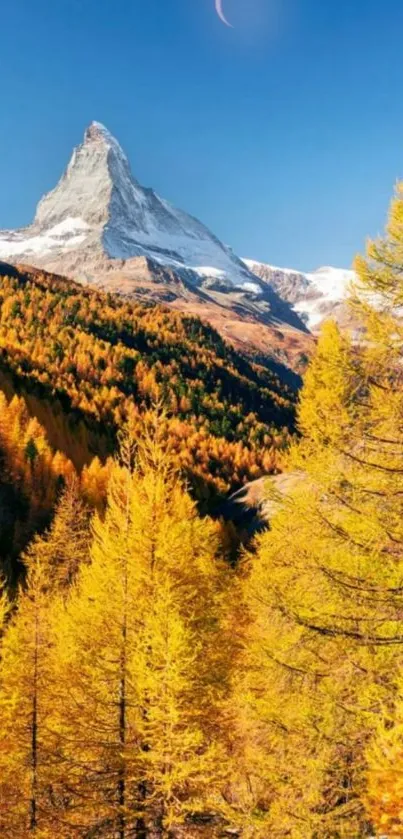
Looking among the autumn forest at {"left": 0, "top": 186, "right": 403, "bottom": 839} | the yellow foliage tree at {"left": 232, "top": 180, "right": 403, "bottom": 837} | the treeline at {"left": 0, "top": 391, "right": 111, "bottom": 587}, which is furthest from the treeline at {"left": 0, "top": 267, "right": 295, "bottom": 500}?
the yellow foliage tree at {"left": 232, "top": 180, "right": 403, "bottom": 837}

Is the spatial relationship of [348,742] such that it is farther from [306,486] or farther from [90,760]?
[90,760]

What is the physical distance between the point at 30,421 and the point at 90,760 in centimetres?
6776

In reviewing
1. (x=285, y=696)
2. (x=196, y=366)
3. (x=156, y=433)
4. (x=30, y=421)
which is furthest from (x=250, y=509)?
(x=196, y=366)

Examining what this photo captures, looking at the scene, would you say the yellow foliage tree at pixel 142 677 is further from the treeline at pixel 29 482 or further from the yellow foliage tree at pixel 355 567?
the treeline at pixel 29 482

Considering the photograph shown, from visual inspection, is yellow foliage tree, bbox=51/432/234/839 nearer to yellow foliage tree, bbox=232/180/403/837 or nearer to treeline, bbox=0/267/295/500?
yellow foliage tree, bbox=232/180/403/837

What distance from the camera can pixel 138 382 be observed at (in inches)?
5630

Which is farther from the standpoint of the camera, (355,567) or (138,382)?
(138,382)

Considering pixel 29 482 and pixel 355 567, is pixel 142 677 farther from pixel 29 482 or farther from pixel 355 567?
pixel 29 482

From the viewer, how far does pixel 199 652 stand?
13.4 metres

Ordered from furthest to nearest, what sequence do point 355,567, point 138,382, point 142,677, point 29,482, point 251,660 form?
point 138,382 < point 29,482 < point 251,660 < point 142,677 < point 355,567

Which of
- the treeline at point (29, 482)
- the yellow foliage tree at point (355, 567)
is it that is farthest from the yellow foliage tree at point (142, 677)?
the treeline at point (29, 482)

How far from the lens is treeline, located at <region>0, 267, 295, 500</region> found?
105500 millimetres

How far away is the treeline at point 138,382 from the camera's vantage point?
10550 cm

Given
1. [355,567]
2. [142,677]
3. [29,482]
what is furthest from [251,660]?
[29,482]
